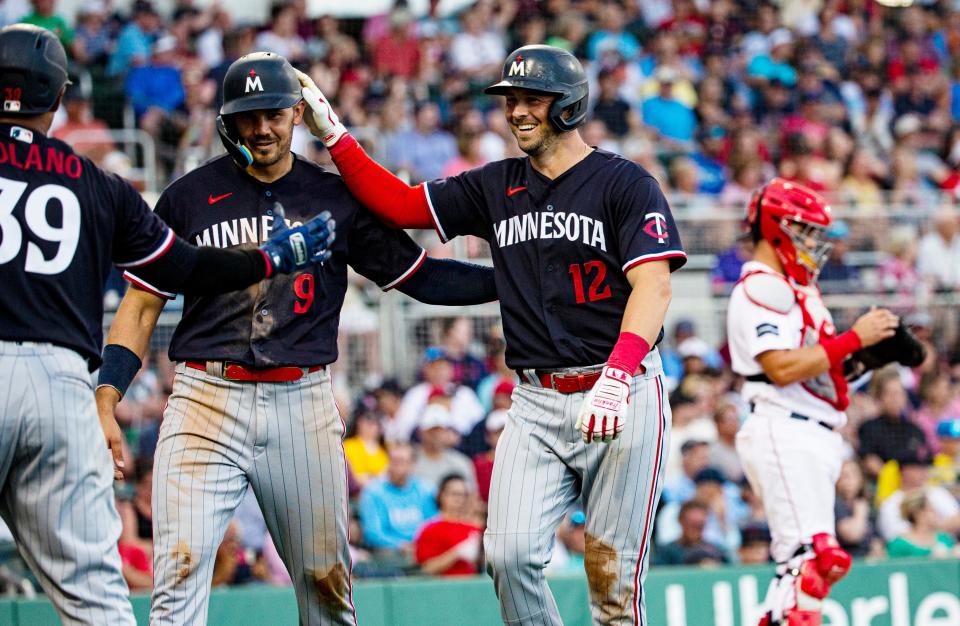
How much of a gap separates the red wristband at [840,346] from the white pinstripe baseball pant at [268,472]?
2559 millimetres

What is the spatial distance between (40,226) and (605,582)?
8.22 ft

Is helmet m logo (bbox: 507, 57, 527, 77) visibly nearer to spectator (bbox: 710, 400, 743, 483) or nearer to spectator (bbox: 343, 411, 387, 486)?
spectator (bbox: 343, 411, 387, 486)

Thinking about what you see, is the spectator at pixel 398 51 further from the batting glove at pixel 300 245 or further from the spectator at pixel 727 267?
the batting glove at pixel 300 245

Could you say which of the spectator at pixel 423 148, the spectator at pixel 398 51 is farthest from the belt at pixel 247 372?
the spectator at pixel 398 51

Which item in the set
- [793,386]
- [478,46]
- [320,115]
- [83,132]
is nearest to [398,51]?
[478,46]

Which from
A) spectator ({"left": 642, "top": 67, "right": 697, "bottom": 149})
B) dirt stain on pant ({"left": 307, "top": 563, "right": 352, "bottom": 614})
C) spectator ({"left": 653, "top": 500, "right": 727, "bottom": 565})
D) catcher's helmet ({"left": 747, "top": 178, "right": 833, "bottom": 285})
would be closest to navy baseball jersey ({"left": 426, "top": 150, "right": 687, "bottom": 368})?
dirt stain on pant ({"left": 307, "top": 563, "right": 352, "bottom": 614})

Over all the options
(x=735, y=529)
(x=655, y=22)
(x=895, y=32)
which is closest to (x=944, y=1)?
(x=895, y=32)

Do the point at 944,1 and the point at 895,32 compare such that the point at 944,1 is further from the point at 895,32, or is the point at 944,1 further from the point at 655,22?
the point at 655,22

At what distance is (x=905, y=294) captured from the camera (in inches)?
500

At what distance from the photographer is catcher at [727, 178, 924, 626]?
6.61m

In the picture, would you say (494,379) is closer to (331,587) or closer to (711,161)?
(711,161)

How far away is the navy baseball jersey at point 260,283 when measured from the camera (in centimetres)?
541

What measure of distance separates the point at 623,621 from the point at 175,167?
28.1 feet

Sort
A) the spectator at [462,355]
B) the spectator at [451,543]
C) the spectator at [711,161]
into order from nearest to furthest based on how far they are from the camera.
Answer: the spectator at [451,543] → the spectator at [462,355] → the spectator at [711,161]
